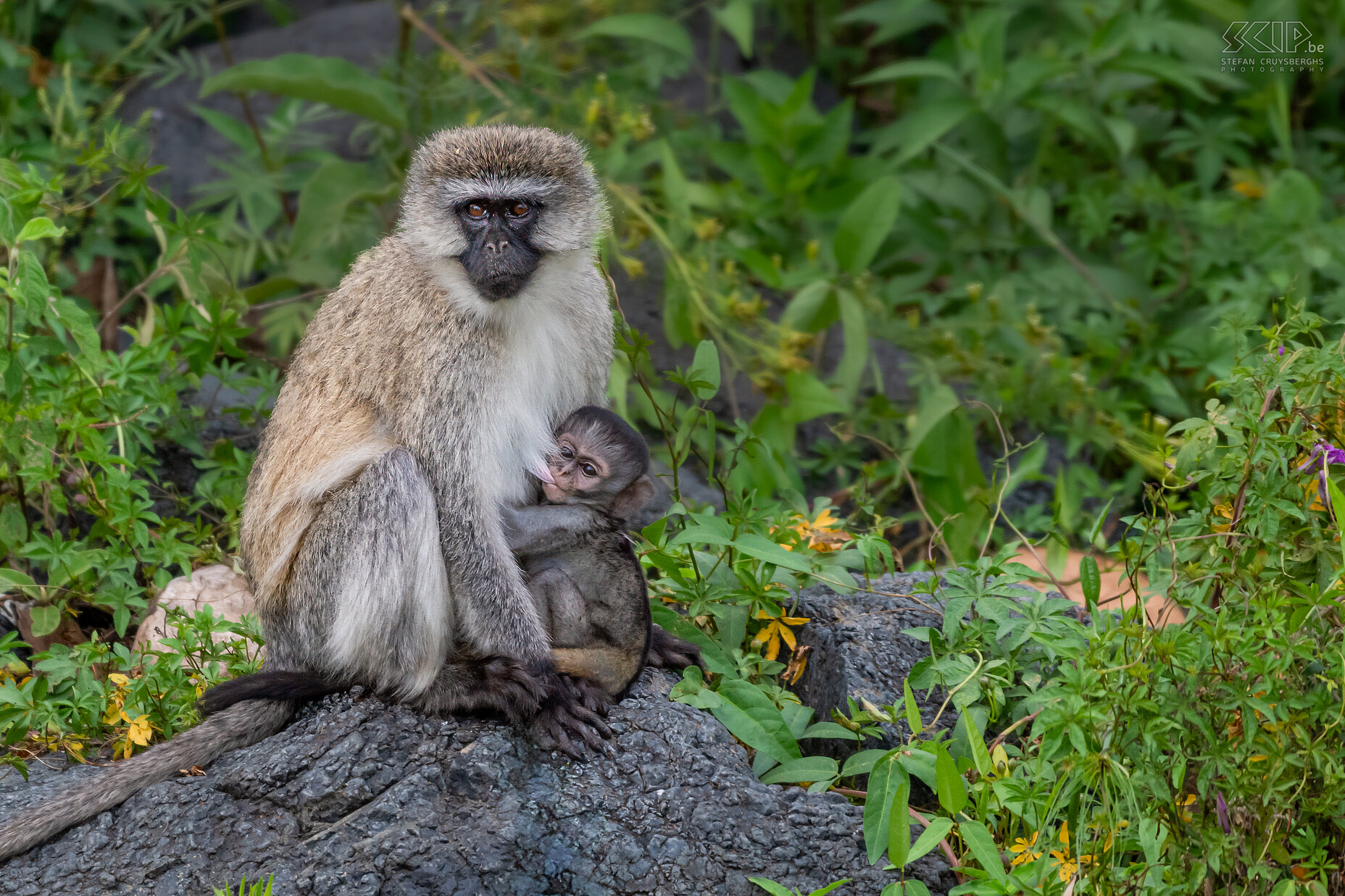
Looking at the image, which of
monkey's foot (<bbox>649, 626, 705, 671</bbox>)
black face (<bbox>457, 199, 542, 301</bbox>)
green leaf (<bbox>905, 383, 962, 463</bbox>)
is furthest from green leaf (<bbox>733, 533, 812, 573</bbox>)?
green leaf (<bbox>905, 383, 962, 463</bbox>)

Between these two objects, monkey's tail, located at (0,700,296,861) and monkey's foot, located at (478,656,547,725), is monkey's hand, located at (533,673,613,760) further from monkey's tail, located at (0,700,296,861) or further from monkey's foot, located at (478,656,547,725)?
monkey's tail, located at (0,700,296,861)

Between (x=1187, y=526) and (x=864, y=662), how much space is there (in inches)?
41.3

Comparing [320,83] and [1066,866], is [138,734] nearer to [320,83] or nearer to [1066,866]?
[1066,866]

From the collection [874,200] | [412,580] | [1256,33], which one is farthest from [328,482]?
[1256,33]

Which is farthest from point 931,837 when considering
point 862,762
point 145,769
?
point 145,769

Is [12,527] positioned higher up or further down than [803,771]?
higher up

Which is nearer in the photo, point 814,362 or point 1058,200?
point 814,362

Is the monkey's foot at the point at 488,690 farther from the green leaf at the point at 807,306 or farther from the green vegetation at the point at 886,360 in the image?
the green leaf at the point at 807,306

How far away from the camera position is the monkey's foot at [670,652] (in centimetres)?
397

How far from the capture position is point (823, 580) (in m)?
4.12

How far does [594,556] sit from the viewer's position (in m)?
3.87

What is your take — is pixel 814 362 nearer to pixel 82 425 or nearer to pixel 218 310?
pixel 218 310

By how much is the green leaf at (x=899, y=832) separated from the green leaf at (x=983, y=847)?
0.13 meters

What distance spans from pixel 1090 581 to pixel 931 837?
3.07 feet
